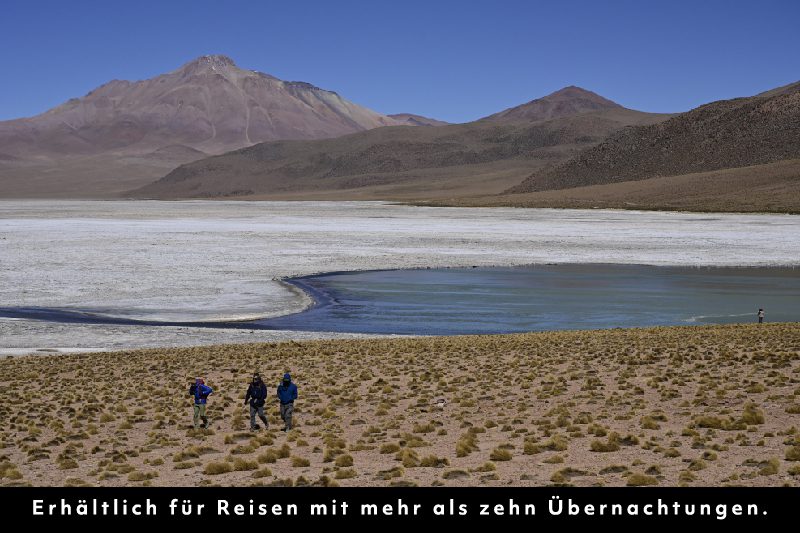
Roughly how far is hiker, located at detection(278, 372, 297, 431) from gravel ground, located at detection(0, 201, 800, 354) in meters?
9.82

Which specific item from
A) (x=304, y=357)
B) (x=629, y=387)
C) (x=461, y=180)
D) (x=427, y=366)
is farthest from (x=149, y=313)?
(x=461, y=180)

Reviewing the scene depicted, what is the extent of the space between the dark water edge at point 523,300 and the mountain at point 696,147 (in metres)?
102

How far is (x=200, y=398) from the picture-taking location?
1376 cm

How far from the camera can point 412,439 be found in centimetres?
1259

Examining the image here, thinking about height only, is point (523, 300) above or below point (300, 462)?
above

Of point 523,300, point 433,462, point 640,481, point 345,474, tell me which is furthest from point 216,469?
point 523,300

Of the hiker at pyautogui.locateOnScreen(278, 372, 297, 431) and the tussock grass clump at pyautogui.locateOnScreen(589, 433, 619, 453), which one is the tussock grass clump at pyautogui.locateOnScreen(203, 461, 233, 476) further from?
the tussock grass clump at pyautogui.locateOnScreen(589, 433, 619, 453)

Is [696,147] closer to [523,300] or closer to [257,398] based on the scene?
[523,300]

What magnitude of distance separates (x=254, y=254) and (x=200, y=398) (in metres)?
32.7

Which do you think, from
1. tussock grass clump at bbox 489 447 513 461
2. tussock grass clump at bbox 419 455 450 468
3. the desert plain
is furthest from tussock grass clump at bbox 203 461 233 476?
tussock grass clump at bbox 489 447 513 461

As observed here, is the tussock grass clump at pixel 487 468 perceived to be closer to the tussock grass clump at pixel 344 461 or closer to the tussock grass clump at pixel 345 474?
the tussock grass clump at pixel 345 474

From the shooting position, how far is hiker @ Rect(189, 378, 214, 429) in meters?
13.5

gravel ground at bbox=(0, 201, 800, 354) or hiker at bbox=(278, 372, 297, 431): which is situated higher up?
gravel ground at bbox=(0, 201, 800, 354)
